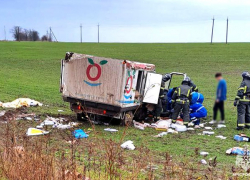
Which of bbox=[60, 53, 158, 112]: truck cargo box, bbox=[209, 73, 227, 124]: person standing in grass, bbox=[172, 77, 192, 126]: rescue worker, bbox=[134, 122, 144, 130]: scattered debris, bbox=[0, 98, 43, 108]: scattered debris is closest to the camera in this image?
bbox=[209, 73, 227, 124]: person standing in grass

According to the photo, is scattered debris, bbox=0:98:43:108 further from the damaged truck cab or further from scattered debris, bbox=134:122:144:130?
scattered debris, bbox=134:122:144:130

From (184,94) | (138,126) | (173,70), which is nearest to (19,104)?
(138,126)

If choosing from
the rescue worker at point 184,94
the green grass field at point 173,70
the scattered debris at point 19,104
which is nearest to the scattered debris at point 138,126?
the green grass field at point 173,70

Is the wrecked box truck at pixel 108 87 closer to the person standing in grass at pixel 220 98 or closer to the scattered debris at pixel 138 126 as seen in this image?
the scattered debris at pixel 138 126

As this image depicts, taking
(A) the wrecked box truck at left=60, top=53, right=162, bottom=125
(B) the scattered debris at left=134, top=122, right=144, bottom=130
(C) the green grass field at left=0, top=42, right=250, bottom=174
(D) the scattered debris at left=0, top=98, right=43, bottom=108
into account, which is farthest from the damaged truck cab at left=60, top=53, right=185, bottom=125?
(D) the scattered debris at left=0, top=98, right=43, bottom=108

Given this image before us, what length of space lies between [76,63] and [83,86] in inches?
30.9

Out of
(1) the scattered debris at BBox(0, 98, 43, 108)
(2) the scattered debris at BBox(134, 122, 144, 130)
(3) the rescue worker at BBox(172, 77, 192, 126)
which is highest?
(3) the rescue worker at BBox(172, 77, 192, 126)

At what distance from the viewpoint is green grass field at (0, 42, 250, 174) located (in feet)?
5.21

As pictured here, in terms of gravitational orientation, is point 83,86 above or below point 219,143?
above

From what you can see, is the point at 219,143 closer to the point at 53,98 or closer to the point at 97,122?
the point at 97,122

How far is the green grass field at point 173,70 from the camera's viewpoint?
1.59m

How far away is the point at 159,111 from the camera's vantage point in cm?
1183

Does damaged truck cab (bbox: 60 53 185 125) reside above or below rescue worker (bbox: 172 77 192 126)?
below

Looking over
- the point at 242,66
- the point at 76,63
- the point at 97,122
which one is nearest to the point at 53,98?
the point at 97,122
